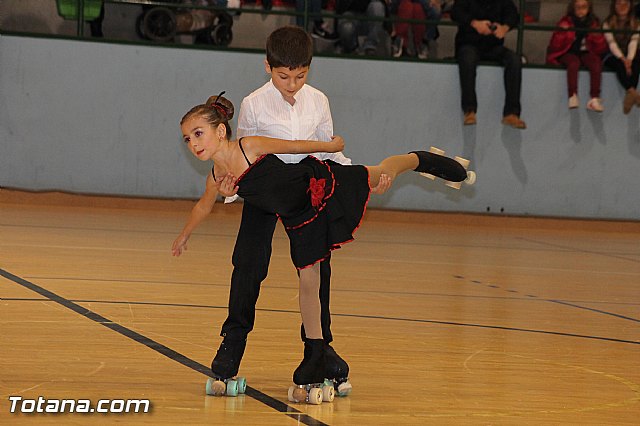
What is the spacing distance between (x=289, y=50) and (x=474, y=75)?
26.4 feet

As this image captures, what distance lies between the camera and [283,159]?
4215mm

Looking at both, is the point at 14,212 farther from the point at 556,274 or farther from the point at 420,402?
the point at 420,402

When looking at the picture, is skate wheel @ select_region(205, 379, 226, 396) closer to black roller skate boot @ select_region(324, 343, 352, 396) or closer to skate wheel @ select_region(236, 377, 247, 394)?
skate wheel @ select_region(236, 377, 247, 394)

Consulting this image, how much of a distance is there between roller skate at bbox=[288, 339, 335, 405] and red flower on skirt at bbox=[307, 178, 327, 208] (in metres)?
0.47

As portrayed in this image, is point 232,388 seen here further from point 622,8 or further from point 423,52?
point 622,8

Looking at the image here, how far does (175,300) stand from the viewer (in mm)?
5922

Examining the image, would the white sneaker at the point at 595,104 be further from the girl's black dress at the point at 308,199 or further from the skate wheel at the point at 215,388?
the skate wheel at the point at 215,388

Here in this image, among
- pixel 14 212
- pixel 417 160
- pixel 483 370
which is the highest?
pixel 417 160

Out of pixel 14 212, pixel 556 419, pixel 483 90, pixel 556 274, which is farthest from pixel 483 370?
pixel 483 90

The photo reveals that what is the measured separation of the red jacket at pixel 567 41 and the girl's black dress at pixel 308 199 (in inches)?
340

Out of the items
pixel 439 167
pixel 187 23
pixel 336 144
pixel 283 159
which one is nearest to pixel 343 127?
pixel 187 23

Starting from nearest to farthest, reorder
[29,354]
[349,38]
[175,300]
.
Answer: [29,354] → [175,300] → [349,38]

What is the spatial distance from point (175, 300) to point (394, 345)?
1416mm

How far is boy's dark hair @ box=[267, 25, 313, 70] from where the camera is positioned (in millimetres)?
3953
